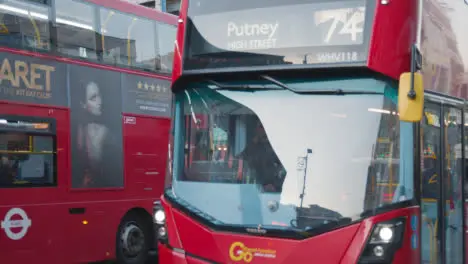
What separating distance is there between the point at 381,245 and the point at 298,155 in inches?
41.7

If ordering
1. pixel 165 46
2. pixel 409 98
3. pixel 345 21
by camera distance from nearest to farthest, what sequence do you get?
pixel 409 98, pixel 345 21, pixel 165 46

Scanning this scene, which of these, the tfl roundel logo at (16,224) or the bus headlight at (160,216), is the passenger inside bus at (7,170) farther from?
the bus headlight at (160,216)

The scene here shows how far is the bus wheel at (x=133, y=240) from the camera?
11.5m

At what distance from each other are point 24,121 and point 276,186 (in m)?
4.73

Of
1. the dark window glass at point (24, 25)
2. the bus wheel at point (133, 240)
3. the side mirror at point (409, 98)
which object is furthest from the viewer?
the bus wheel at point (133, 240)

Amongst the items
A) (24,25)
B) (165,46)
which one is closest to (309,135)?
(24,25)

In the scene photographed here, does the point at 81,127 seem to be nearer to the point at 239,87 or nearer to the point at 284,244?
the point at 239,87

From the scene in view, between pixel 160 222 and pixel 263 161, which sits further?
pixel 160 222

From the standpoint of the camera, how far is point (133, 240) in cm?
1180

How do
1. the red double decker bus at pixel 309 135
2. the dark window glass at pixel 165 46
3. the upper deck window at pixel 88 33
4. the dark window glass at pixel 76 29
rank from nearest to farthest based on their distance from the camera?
the red double decker bus at pixel 309 135
the upper deck window at pixel 88 33
the dark window glass at pixel 76 29
the dark window glass at pixel 165 46

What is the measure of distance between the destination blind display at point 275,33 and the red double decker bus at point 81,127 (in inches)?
145

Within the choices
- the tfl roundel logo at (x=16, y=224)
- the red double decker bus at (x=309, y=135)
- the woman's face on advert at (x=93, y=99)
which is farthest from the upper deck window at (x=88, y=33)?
the red double decker bus at (x=309, y=135)

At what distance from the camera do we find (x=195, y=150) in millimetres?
6930

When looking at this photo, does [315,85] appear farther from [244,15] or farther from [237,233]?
[237,233]
